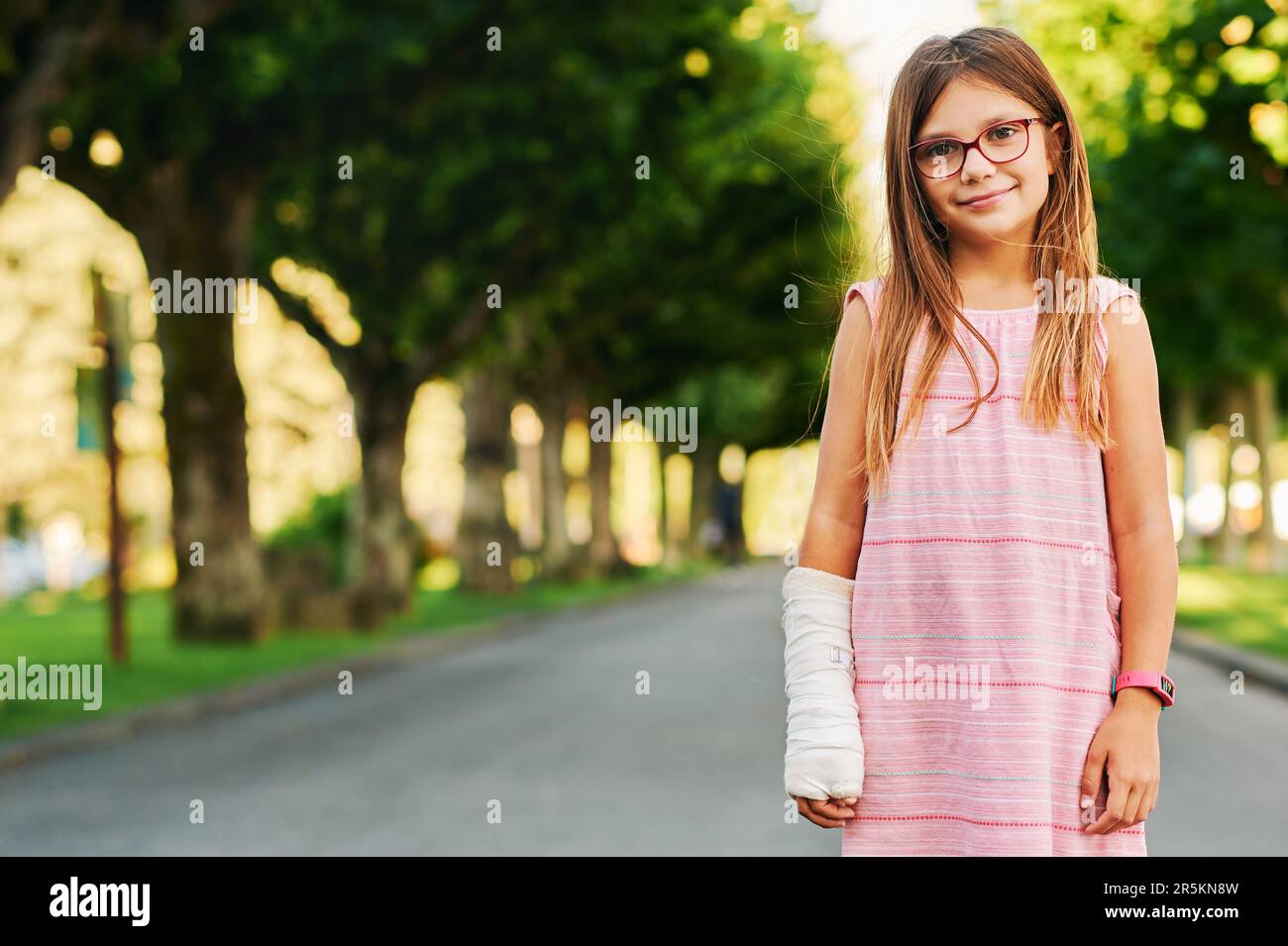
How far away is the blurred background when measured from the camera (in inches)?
337

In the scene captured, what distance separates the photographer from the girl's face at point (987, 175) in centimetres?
233

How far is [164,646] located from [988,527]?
51.8ft

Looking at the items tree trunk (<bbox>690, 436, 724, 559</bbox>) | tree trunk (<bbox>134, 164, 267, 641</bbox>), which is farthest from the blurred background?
tree trunk (<bbox>690, 436, 724, 559</bbox>)

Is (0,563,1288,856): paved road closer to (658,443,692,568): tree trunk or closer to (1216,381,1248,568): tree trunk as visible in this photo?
(1216,381,1248,568): tree trunk

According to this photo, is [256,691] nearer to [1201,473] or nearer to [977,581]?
[977,581]

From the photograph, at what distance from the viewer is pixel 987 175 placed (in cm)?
232

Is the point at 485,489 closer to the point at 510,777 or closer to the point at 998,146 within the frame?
the point at 510,777

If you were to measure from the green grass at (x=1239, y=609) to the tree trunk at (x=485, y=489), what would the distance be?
11.2m

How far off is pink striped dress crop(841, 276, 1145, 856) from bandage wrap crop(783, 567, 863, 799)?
1.3 inches

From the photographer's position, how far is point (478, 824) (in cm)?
751

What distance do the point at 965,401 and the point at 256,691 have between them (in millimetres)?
11474

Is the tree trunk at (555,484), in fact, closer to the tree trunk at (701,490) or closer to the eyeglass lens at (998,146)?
the tree trunk at (701,490)

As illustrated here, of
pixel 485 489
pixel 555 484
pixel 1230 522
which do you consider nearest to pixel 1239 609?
pixel 485 489

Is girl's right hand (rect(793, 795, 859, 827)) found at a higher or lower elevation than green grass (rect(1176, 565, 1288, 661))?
higher
